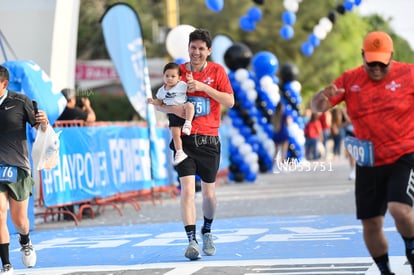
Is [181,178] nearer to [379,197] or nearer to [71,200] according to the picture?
[379,197]

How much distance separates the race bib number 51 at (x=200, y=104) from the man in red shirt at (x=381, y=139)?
2.25 metres

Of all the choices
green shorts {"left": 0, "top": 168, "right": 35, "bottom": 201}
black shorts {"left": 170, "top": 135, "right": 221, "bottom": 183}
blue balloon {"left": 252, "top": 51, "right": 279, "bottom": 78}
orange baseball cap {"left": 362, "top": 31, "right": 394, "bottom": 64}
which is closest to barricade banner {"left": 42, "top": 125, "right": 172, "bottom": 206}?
green shorts {"left": 0, "top": 168, "right": 35, "bottom": 201}

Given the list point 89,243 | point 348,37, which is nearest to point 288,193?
point 89,243

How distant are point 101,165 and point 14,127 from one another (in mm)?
6600

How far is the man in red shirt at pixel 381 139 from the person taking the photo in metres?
6.70

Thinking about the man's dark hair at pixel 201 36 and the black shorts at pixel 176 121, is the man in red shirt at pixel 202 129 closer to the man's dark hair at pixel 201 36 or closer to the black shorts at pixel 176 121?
the man's dark hair at pixel 201 36

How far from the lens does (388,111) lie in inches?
266

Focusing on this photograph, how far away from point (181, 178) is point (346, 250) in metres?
1.69

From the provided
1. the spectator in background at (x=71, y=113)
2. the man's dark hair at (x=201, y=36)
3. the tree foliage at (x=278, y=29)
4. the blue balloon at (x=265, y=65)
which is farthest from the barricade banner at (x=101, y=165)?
the tree foliage at (x=278, y=29)

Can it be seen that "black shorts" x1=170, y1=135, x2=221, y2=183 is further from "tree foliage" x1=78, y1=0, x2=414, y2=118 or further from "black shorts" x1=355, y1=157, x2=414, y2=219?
"tree foliage" x1=78, y1=0, x2=414, y2=118

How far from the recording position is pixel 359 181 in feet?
22.7

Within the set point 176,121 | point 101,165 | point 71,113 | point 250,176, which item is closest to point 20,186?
point 176,121

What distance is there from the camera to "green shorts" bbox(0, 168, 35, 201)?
8609 millimetres

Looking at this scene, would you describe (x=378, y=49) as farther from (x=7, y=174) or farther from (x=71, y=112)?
(x=71, y=112)
